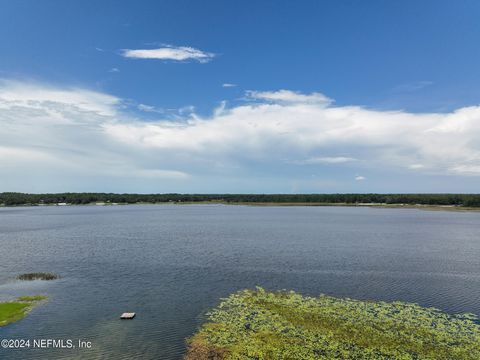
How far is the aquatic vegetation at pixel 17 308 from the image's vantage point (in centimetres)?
2955

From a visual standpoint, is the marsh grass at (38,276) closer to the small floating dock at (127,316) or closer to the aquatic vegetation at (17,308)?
the aquatic vegetation at (17,308)

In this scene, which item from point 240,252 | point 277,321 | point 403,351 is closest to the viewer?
point 403,351

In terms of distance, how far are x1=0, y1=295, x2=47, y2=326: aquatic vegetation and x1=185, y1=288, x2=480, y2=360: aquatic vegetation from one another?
660 inches

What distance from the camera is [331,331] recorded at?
2675 cm

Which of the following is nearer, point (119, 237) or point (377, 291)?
point (377, 291)

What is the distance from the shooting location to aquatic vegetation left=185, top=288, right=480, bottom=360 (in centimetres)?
2355

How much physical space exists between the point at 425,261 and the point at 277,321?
38.4 metres

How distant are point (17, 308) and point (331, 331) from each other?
29143 millimetres

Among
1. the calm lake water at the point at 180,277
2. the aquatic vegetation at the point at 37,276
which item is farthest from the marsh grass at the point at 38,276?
the calm lake water at the point at 180,277

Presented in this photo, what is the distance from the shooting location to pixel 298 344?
24594 mm

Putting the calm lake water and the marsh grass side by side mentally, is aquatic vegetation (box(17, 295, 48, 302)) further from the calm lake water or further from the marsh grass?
the marsh grass

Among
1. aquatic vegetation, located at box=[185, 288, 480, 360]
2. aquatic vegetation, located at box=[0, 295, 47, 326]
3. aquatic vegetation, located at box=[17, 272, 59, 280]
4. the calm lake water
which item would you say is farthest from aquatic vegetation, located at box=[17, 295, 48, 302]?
Result: aquatic vegetation, located at box=[185, 288, 480, 360]

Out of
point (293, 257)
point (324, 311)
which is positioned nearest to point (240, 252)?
point (293, 257)

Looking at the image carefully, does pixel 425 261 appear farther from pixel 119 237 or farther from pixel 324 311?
pixel 119 237
